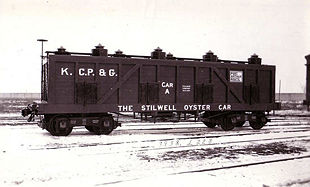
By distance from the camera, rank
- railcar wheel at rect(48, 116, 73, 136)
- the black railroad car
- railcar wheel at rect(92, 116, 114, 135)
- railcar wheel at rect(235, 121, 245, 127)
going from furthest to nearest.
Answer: railcar wheel at rect(235, 121, 245, 127) < railcar wheel at rect(92, 116, 114, 135) < the black railroad car < railcar wheel at rect(48, 116, 73, 136)

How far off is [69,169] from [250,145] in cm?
639

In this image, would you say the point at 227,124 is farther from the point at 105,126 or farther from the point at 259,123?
the point at 105,126

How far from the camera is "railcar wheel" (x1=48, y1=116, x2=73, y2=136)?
13500 mm

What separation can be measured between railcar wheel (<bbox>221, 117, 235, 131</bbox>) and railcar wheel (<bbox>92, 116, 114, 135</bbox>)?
5.50m

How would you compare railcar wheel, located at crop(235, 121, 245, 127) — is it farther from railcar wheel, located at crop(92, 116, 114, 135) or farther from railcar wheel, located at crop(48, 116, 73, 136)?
railcar wheel, located at crop(48, 116, 73, 136)

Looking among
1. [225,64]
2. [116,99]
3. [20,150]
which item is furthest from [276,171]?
[225,64]

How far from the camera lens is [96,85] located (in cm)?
1428

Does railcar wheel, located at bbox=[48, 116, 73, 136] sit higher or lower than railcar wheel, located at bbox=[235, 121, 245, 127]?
higher

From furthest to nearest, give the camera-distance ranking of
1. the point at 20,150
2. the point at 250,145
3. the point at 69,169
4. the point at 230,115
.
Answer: the point at 230,115
the point at 250,145
the point at 20,150
the point at 69,169

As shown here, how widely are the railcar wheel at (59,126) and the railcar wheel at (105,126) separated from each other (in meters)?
1.14

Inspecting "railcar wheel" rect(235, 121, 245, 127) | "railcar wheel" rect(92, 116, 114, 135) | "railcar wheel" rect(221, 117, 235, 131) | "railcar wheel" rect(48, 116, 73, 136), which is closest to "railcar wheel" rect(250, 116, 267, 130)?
"railcar wheel" rect(235, 121, 245, 127)

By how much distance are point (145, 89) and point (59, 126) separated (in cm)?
384

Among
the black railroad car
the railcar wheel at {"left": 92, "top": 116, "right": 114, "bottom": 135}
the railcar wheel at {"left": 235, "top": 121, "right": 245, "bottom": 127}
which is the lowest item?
the railcar wheel at {"left": 235, "top": 121, "right": 245, "bottom": 127}

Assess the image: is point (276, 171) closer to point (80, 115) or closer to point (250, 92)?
point (80, 115)
